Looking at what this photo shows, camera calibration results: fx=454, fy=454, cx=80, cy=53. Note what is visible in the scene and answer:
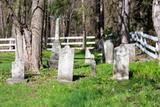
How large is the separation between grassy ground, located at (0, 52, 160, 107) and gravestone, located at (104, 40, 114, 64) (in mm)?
4170

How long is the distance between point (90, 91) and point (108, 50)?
26.1 feet

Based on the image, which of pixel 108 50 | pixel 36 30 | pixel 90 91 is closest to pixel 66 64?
pixel 90 91

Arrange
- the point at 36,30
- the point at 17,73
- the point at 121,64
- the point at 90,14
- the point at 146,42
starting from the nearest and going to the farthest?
the point at 121,64 → the point at 17,73 → the point at 36,30 → the point at 146,42 → the point at 90,14

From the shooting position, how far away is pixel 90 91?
10.3 m

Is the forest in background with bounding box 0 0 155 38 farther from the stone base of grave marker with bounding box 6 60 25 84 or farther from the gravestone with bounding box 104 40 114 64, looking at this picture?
the stone base of grave marker with bounding box 6 60 25 84

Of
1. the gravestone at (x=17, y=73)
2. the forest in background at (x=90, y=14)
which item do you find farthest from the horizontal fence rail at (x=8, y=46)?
the gravestone at (x=17, y=73)

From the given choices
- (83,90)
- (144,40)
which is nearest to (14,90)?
(83,90)

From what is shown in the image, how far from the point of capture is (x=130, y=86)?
10.9 meters

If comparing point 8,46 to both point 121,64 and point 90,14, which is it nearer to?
point 90,14

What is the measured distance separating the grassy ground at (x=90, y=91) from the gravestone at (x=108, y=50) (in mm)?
4170

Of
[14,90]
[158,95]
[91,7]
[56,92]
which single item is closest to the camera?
[158,95]

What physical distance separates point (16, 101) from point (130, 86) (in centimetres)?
275

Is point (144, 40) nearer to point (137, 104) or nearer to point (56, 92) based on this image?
point (56, 92)

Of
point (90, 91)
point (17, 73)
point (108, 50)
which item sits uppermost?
point (108, 50)
